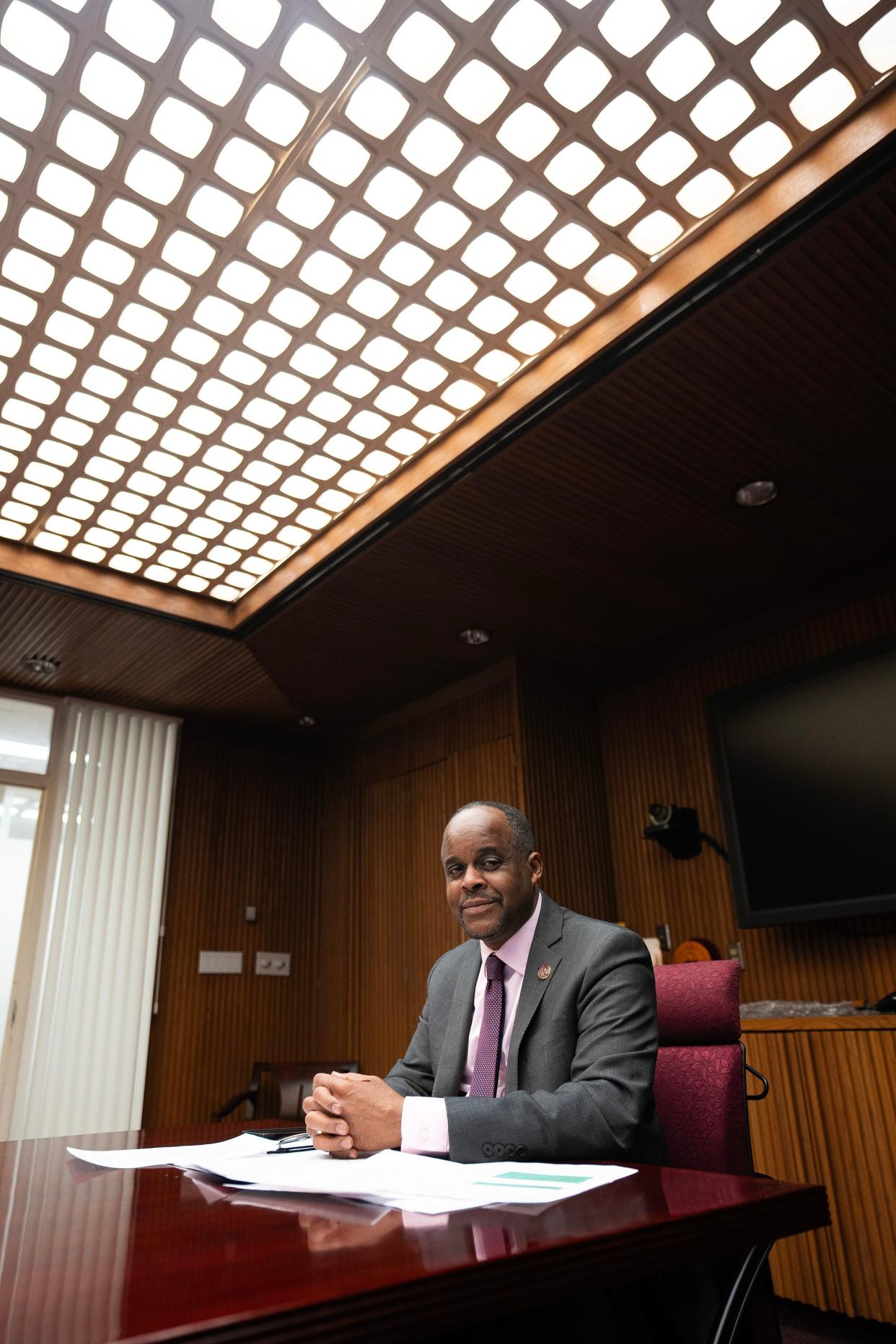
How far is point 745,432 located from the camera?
10.8 ft

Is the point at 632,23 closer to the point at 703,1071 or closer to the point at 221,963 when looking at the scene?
the point at 703,1071

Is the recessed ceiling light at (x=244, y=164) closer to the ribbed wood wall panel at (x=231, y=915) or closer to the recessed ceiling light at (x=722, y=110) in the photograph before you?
the recessed ceiling light at (x=722, y=110)

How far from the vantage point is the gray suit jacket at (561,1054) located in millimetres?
1230

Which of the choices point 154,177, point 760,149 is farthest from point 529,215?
point 154,177

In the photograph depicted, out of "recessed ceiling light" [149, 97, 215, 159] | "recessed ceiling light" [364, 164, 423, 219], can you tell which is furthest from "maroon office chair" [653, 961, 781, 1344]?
"recessed ceiling light" [149, 97, 215, 159]

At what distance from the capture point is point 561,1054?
5.48 ft

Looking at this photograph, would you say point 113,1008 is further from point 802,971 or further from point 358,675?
point 802,971

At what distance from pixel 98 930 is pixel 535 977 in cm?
434

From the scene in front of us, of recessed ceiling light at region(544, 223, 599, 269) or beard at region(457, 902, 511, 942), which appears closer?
beard at region(457, 902, 511, 942)

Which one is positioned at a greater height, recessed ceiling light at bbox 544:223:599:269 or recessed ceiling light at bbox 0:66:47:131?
recessed ceiling light at bbox 0:66:47:131

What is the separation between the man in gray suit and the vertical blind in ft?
12.3

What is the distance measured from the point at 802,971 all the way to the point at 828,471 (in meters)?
2.23

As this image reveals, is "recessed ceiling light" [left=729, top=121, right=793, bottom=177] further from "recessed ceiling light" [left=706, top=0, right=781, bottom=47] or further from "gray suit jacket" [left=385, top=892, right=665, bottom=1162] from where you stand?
"gray suit jacket" [left=385, top=892, right=665, bottom=1162]

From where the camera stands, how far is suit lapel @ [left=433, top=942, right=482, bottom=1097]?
6.11 feet
